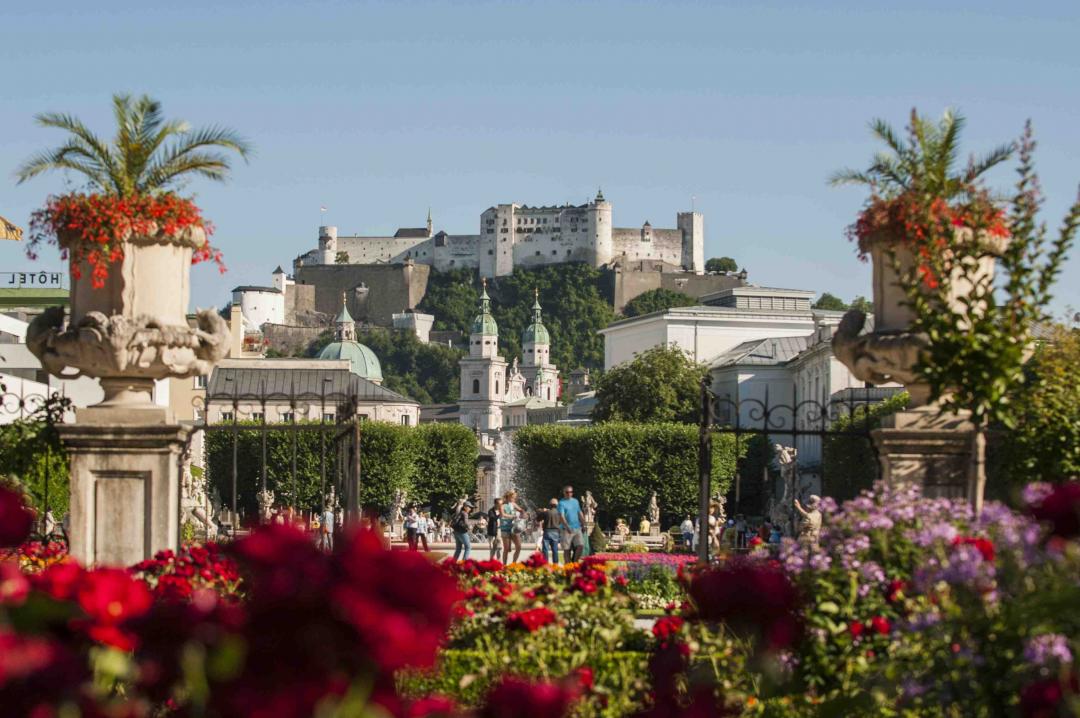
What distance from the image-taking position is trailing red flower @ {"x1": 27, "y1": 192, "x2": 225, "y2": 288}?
12.3m

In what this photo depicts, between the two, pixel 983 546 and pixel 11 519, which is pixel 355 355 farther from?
pixel 11 519

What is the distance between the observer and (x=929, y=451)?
40.2 ft

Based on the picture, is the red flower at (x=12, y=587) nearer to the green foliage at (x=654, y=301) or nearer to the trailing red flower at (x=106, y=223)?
the trailing red flower at (x=106, y=223)

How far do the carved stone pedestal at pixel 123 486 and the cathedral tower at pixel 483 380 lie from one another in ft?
551

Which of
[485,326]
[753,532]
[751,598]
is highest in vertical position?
[485,326]

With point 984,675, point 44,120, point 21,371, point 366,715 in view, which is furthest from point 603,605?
point 21,371

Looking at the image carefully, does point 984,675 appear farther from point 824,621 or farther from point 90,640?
point 90,640

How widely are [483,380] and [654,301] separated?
20.6m

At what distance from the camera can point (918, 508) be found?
30.8ft

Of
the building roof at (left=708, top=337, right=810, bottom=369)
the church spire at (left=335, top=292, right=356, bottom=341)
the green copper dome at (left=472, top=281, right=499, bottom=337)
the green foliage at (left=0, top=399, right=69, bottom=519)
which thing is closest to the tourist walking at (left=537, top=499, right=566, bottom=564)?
the green foliage at (left=0, top=399, right=69, bottom=519)

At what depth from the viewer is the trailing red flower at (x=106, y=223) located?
12273 mm

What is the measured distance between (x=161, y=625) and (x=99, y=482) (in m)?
7.68

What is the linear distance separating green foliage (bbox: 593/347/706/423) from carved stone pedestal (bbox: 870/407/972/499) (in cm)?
7617

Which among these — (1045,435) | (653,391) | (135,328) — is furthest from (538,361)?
(1045,435)
